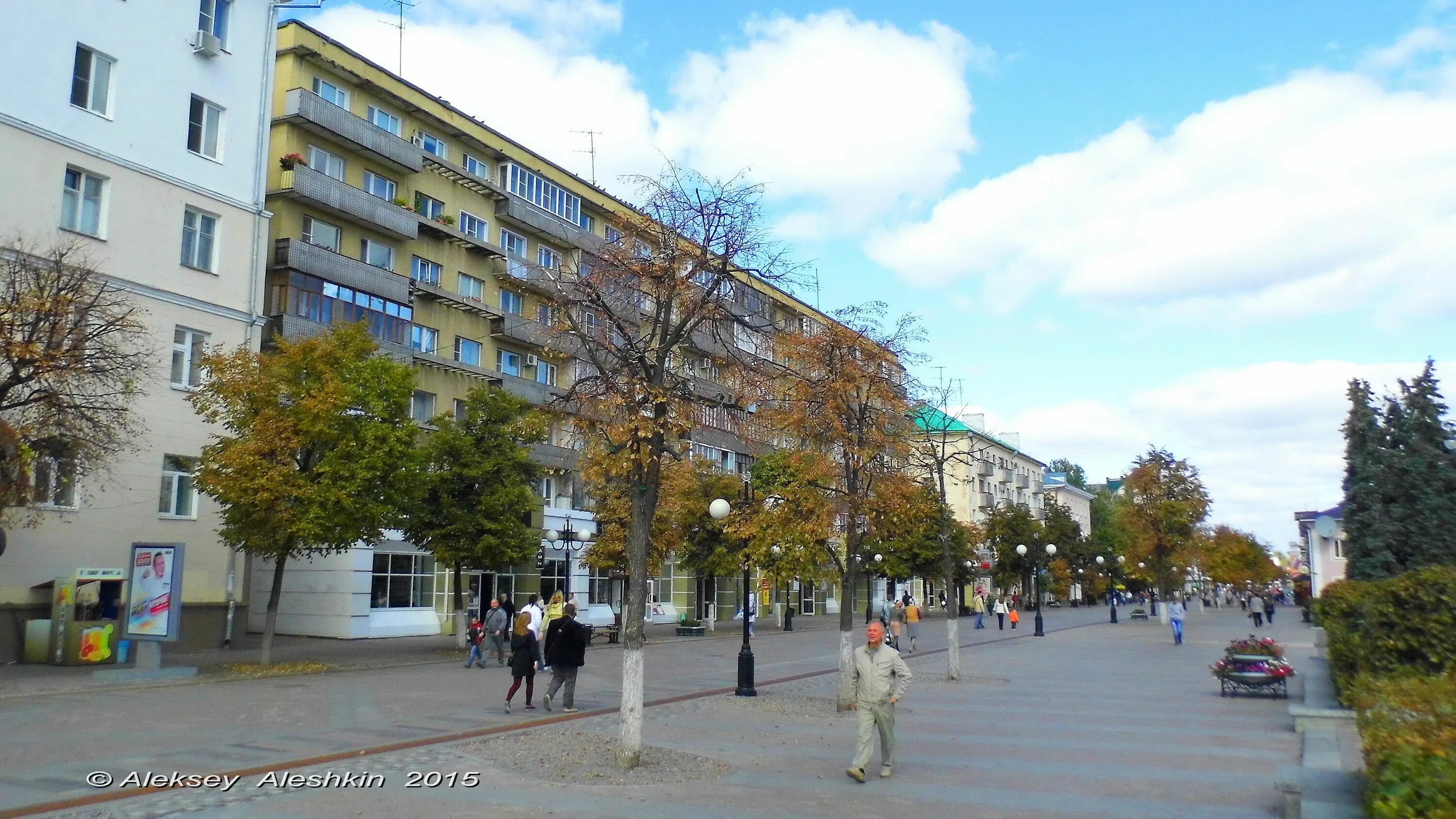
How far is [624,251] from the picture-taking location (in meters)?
13.4

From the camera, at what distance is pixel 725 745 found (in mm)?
13453

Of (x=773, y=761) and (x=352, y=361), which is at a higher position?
(x=352, y=361)

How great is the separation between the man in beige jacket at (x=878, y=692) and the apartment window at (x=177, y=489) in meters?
21.9

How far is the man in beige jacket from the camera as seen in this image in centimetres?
1107

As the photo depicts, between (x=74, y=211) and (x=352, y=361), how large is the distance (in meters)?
8.93

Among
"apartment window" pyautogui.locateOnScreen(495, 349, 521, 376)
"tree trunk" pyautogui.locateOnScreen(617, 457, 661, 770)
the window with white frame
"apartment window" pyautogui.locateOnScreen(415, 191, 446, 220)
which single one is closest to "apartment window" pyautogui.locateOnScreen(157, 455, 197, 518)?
the window with white frame

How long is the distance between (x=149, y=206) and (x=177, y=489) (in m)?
7.48

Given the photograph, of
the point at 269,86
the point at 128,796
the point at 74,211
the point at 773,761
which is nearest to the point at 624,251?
the point at 773,761

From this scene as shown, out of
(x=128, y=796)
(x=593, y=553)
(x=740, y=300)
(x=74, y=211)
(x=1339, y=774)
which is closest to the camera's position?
(x=1339, y=774)

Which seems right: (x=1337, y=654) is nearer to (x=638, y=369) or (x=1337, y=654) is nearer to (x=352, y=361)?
(x=638, y=369)

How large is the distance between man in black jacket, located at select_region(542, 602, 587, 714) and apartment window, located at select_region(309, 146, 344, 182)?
76.9ft

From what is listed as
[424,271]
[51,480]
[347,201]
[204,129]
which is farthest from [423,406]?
[51,480]

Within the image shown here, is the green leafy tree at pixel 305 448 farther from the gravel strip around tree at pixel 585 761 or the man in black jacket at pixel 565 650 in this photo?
the gravel strip around tree at pixel 585 761

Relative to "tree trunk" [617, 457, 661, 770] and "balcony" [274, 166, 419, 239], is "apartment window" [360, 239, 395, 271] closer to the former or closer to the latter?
"balcony" [274, 166, 419, 239]
